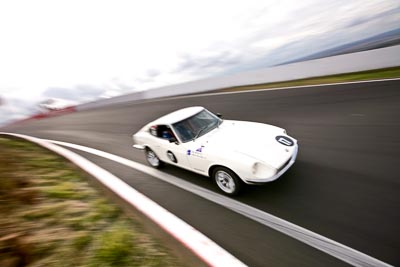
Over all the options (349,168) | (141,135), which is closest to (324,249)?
(349,168)

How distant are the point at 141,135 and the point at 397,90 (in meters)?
7.92

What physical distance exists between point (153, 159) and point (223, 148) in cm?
235

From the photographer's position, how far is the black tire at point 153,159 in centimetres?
531

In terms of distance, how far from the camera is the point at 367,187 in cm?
332

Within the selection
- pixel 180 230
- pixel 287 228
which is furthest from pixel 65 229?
pixel 287 228

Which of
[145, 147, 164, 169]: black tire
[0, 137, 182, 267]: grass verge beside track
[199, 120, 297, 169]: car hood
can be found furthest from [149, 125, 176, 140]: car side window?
[0, 137, 182, 267]: grass verge beside track

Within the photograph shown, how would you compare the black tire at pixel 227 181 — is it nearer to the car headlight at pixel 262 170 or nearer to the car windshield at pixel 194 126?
the car headlight at pixel 262 170

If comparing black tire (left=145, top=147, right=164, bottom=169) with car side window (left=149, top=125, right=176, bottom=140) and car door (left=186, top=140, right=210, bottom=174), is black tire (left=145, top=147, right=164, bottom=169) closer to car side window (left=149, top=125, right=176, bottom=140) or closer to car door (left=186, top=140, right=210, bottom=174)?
car side window (left=149, top=125, right=176, bottom=140)

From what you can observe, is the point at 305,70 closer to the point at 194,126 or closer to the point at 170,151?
the point at 194,126

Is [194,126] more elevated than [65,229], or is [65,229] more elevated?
[194,126]

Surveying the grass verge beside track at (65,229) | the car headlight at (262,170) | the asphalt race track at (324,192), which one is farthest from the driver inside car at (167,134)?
the car headlight at (262,170)

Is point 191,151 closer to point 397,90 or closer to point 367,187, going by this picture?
point 367,187

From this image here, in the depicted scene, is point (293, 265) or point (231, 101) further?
point (231, 101)

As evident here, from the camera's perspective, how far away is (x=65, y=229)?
10.3 ft
